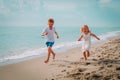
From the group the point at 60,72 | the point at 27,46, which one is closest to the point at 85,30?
the point at 60,72

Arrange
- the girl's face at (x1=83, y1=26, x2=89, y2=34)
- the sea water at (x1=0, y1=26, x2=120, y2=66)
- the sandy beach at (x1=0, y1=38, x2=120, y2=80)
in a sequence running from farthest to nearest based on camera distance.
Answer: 1. the sea water at (x1=0, y1=26, x2=120, y2=66)
2. the girl's face at (x1=83, y1=26, x2=89, y2=34)
3. the sandy beach at (x1=0, y1=38, x2=120, y2=80)

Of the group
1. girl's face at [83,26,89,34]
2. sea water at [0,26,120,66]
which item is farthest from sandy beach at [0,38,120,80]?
sea water at [0,26,120,66]

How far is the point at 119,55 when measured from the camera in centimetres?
838

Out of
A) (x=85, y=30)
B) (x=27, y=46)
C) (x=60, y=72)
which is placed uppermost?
(x=27, y=46)

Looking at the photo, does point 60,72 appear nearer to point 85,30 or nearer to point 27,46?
point 85,30

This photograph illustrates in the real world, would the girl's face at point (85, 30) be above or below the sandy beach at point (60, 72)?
above

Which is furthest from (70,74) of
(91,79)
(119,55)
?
(119,55)

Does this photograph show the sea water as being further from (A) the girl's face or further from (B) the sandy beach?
(A) the girl's face

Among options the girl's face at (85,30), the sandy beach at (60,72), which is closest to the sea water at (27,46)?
the sandy beach at (60,72)

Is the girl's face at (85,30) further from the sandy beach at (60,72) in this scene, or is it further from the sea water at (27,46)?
the sea water at (27,46)

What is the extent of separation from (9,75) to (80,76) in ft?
7.28

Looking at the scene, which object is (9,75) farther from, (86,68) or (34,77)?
(86,68)

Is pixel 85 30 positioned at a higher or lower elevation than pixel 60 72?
higher

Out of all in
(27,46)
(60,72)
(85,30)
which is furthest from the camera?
(27,46)
